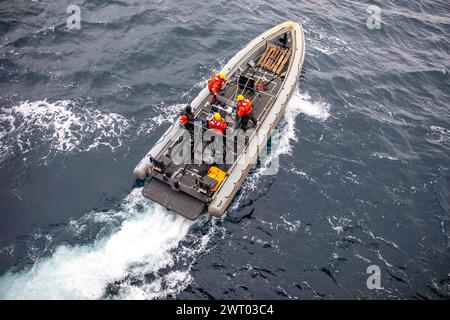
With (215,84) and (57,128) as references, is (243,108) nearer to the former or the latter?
(215,84)

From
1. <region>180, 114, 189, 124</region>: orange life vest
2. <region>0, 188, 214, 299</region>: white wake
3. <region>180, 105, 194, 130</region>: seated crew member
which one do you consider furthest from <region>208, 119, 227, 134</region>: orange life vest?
<region>0, 188, 214, 299</region>: white wake

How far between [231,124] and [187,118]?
274 cm

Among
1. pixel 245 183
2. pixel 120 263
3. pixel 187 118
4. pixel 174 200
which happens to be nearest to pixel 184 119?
pixel 187 118

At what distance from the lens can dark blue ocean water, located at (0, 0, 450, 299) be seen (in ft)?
54.6

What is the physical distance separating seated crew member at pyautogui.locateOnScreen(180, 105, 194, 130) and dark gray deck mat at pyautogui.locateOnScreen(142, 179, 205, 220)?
385 centimetres

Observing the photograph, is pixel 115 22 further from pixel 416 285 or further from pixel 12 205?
pixel 416 285

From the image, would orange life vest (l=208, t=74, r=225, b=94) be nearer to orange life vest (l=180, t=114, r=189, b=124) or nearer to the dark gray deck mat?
orange life vest (l=180, t=114, r=189, b=124)

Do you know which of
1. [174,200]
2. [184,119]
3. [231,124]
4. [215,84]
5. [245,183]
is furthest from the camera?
[215,84]

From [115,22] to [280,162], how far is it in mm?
20130

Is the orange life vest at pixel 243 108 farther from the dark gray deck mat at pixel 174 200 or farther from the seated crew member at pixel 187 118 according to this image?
the dark gray deck mat at pixel 174 200

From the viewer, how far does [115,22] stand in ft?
99.8

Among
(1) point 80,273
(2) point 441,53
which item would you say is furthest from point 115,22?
(2) point 441,53

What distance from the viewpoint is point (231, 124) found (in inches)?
814

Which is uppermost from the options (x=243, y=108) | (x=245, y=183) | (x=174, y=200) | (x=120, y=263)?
(x=243, y=108)
